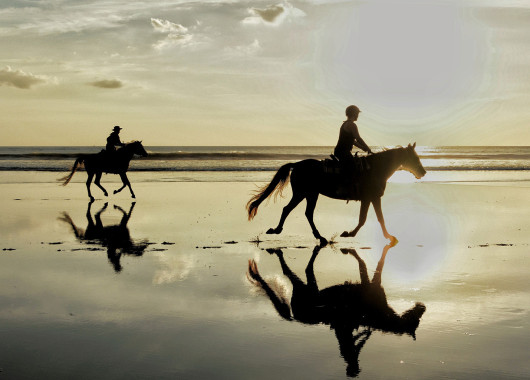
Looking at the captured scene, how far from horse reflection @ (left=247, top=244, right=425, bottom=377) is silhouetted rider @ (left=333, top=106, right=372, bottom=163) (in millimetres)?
3385

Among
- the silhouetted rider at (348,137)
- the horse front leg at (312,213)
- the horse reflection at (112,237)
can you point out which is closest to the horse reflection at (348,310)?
the horse reflection at (112,237)

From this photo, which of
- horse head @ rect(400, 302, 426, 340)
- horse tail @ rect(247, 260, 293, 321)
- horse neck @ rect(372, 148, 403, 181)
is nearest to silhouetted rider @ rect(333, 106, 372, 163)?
horse neck @ rect(372, 148, 403, 181)

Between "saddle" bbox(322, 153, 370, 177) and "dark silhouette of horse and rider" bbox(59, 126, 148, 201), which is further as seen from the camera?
"dark silhouette of horse and rider" bbox(59, 126, 148, 201)

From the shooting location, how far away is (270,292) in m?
7.11

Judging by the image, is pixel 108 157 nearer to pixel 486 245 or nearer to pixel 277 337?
pixel 486 245

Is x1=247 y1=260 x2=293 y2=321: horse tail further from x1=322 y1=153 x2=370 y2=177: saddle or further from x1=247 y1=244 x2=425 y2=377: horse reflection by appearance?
x1=322 y1=153 x2=370 y2=177: saddle

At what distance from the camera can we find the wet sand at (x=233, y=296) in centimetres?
476

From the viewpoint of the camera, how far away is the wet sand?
15.6 ft

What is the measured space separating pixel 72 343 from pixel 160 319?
0.98 meters

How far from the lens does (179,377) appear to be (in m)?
4.46

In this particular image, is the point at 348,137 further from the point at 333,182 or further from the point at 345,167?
the point at 333,182

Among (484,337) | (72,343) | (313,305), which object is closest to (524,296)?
(484,337)

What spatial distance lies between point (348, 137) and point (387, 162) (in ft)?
3.05

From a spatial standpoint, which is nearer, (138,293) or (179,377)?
(179,377)
